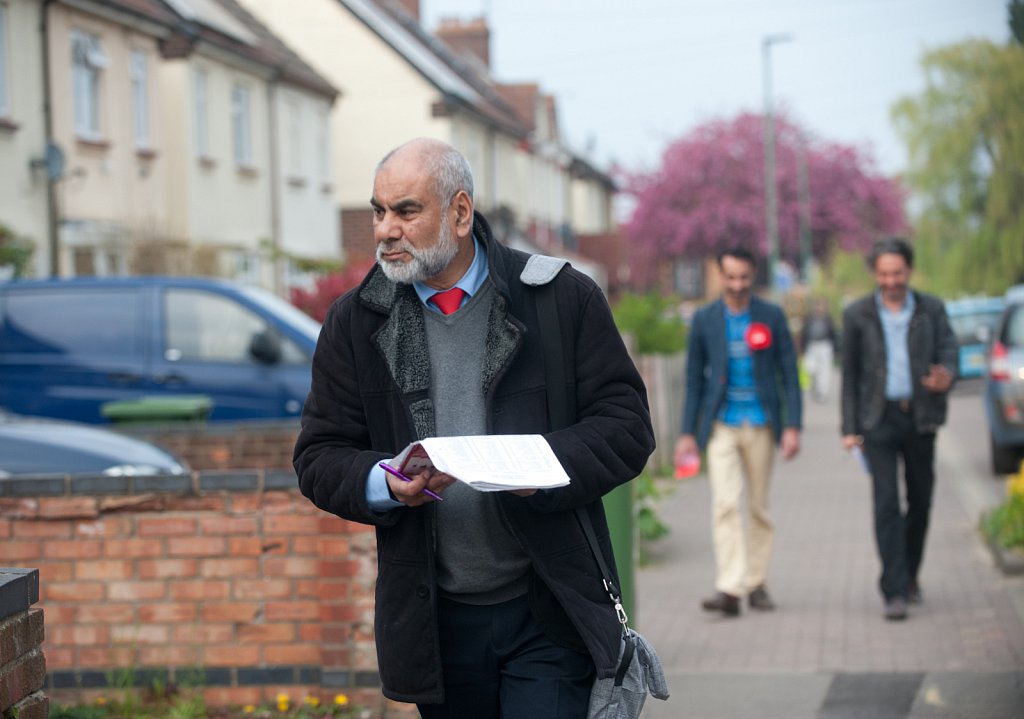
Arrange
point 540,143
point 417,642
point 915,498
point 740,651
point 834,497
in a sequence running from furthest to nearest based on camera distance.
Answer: point 540,143, point 834,497, point 915,498, point 740,651, point 417,642

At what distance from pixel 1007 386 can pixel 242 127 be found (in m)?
15.8

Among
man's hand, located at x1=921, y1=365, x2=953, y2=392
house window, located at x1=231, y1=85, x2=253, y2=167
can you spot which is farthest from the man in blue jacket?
house window, located at x1=231, y1=85, x2=253, y2=167

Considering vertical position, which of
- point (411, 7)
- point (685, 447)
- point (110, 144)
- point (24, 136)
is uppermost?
point (411, 7)

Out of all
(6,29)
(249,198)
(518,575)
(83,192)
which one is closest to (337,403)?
(518,575)

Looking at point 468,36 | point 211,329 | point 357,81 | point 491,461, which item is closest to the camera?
point 491,461

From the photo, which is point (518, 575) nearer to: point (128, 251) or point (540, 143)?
point (128, 251)

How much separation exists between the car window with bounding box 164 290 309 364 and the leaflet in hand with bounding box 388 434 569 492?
875 cm

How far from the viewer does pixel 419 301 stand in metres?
3.58

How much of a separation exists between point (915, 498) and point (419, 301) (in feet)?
17.1

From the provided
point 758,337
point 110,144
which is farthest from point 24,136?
point 758,337

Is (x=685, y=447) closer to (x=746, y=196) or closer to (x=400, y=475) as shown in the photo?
(x=400, y=475)

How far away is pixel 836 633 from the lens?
7.86m

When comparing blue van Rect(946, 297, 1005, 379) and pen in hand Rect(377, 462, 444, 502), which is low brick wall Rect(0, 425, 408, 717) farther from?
blue van Rect(946, 297, 1005, 379)

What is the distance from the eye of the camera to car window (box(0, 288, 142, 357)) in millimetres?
11906
